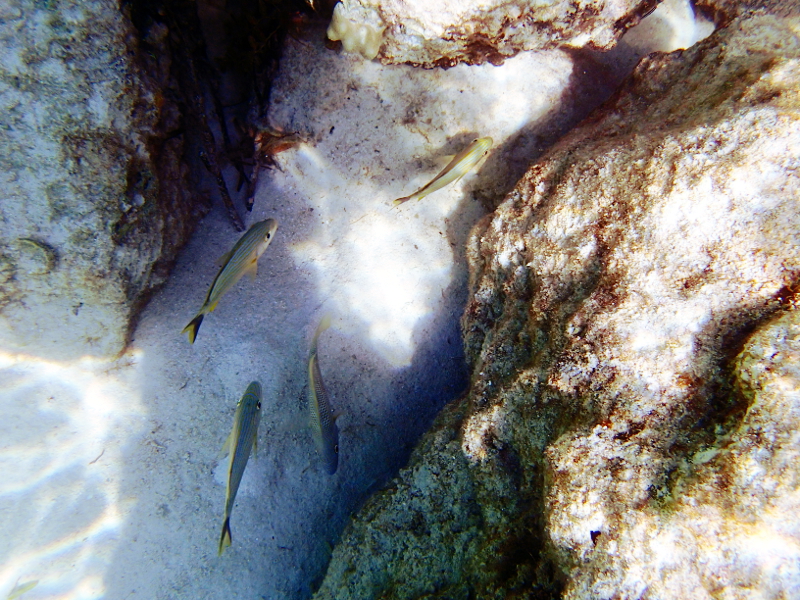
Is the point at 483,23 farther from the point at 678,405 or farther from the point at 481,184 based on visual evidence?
the point at 678,405

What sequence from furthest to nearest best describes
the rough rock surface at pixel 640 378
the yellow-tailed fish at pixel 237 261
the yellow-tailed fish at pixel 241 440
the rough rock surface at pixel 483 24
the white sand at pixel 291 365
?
the white sand at pixel 291 365 → the rough rock surface at pixel 483 24 → the yellow-tailed fish at pixel 237 261 → the yellow-tailed fish at pixel 241 440 → the rough rock surface at pixel 640 378

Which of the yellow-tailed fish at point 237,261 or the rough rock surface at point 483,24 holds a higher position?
the rough rock surface at point 483,24

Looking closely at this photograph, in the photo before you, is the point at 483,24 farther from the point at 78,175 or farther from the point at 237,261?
the point at 78,175

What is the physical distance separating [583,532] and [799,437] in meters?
0.79

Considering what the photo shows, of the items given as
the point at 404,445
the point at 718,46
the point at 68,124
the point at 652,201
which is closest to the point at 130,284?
the point at 68,124

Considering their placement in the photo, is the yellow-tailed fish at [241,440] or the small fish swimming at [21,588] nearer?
the yellow-tailed fish at [241,440]

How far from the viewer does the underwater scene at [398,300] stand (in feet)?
5.07

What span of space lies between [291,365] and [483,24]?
285 cm

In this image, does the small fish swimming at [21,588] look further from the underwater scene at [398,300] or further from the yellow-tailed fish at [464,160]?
the yellow-tailed fish at [464,160]

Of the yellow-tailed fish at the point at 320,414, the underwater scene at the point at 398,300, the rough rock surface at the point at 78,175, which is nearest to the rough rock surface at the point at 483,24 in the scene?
the underwater scene at the point at 398,300

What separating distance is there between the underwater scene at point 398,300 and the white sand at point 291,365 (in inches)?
0.8

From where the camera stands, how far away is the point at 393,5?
8.17ft

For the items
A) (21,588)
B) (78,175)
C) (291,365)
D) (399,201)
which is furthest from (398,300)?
(21,588)

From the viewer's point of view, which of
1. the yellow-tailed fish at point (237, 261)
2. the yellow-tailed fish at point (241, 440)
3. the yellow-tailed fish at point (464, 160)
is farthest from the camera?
the yellow-tailed fish at point (464, 160)
